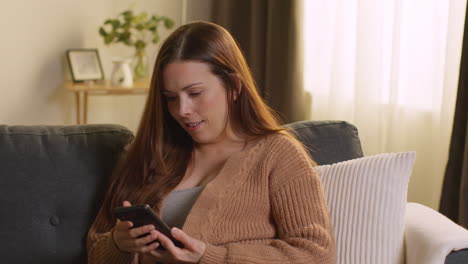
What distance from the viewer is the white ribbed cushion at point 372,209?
1.66 m

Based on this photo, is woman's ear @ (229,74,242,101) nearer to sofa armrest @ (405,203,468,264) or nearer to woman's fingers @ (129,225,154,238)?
woman's fingers @ (129,225,154,238)

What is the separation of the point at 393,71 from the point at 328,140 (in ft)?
3.66

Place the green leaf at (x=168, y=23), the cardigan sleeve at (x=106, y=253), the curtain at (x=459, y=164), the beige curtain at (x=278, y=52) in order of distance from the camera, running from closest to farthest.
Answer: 1. the cardigan sleeve at (x=106, y=253)
2. the curtain at (x=459, y=164)
3. the beige curtain at (x=278, y=52)
4. the green leaf at (x=168, y=23)

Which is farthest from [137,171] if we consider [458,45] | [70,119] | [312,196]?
[70,119]

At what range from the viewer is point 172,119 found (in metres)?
1.77

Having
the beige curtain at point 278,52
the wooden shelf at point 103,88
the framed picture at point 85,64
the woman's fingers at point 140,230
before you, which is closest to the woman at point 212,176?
the woman's fingers at point 140,230

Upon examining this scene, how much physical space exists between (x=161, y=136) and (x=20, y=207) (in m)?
0.39

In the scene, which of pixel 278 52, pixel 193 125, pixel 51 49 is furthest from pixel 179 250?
pixel 51 49

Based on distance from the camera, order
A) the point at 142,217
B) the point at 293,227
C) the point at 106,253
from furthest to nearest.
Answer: the point at 106,253 → the point at 293,227 → the point at 142,217

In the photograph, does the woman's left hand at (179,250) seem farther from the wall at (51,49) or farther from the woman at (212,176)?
the wall at (51,49)

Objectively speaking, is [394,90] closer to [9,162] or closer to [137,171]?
[137,171]

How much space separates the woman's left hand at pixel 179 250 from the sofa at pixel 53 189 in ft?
1.13

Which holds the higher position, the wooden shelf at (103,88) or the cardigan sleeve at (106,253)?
the wooden shelf at (103,88)

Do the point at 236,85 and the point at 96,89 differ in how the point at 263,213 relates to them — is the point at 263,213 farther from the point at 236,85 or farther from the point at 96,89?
the point at 96,89
